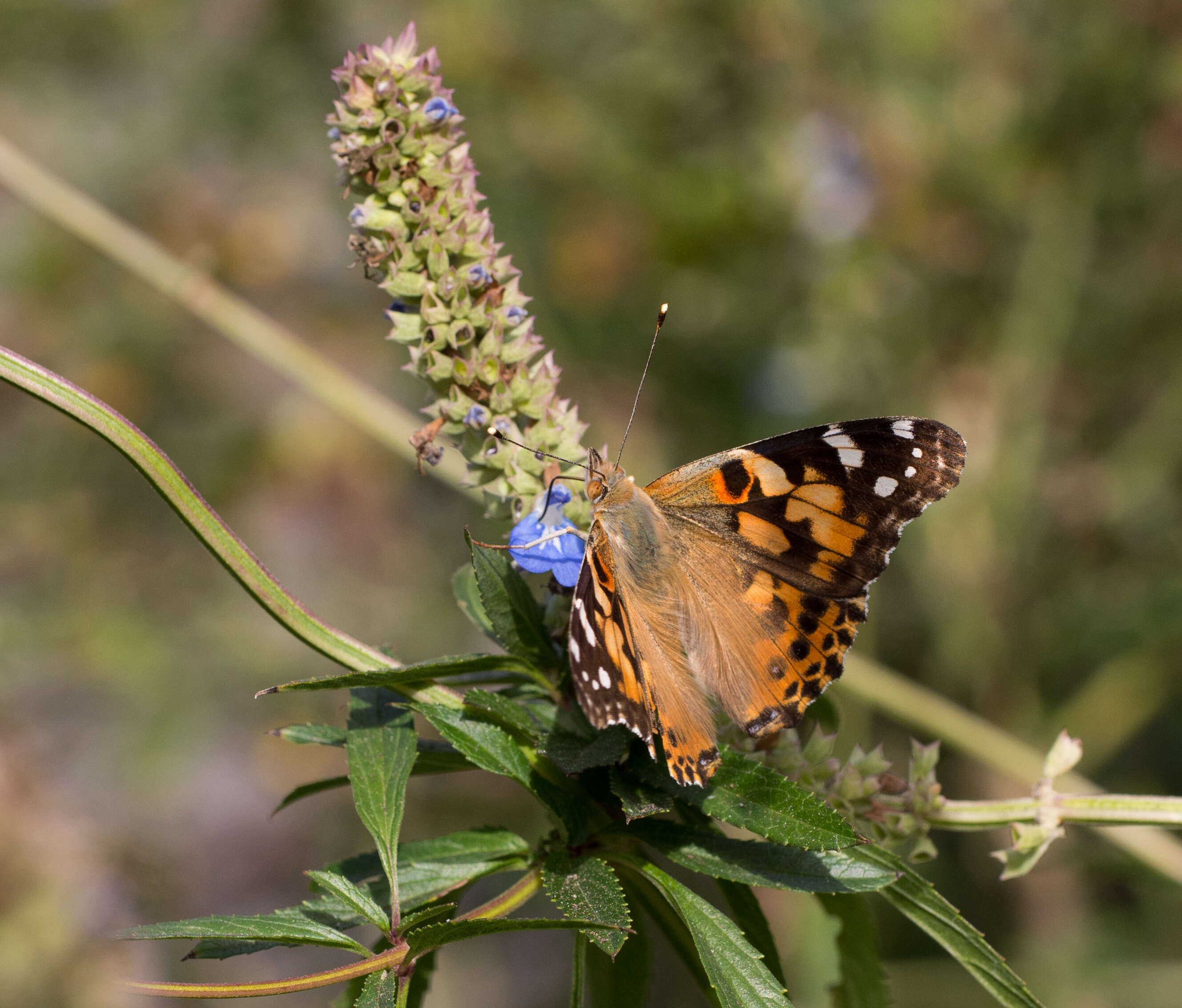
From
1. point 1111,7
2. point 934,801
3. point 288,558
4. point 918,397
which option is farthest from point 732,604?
point 288,558

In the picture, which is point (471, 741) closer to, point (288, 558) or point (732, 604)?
point (732, 604)

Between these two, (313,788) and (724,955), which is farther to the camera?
(313,788)

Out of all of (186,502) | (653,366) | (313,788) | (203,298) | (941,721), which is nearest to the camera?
(186,502)

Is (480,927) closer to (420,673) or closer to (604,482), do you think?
(420,673)

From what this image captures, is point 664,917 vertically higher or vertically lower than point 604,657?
lower

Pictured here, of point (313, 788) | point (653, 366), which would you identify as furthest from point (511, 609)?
point (653, 366)

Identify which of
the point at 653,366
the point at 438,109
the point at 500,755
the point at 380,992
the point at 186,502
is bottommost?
the point at 380,992

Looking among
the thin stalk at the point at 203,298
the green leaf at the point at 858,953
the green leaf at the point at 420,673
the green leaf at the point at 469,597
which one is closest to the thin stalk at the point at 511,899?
the green leaf at the point at 420,673
